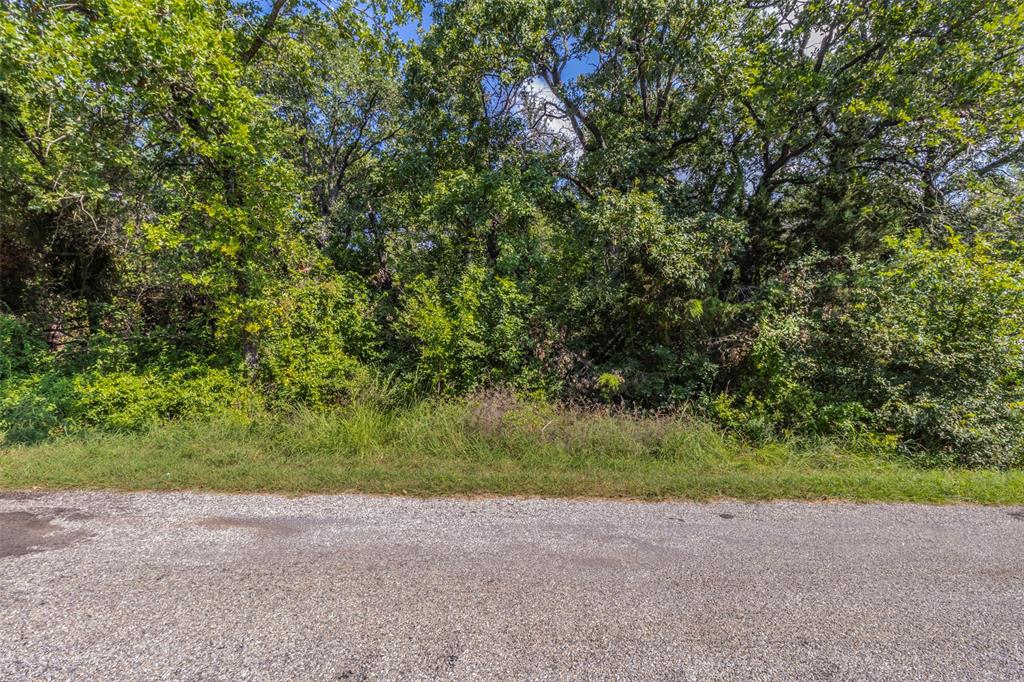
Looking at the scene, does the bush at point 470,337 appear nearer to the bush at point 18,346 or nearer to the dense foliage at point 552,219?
the dense foliage at point 552,219

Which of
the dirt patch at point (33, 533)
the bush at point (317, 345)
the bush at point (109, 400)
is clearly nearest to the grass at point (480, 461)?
the bush at point (109, 400)

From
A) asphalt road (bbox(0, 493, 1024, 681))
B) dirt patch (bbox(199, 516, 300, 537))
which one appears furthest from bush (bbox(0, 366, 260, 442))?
dirt patch (bbox(199, 516, 300, 537))

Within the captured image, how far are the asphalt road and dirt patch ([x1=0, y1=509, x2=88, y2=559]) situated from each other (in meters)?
0.02

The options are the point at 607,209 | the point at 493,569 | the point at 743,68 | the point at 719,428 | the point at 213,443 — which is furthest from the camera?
the point at 743,68

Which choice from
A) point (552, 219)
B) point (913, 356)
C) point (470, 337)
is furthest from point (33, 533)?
point (913, 356)

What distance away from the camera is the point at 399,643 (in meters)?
2.36

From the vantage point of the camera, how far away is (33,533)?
359 cm

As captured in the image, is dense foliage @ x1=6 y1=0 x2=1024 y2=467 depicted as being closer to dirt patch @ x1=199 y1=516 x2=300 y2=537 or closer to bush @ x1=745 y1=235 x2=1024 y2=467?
bush @ x1=745 y1=235 x2=1024 y2=467

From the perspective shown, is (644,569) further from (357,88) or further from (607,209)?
(357,88)

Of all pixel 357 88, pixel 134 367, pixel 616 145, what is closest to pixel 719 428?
pixel 616 145

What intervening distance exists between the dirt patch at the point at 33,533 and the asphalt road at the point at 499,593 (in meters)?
0.02

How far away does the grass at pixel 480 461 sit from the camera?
15.6 feet

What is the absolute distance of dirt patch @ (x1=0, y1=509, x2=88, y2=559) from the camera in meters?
3.34

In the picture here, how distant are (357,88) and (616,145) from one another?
7.58m
